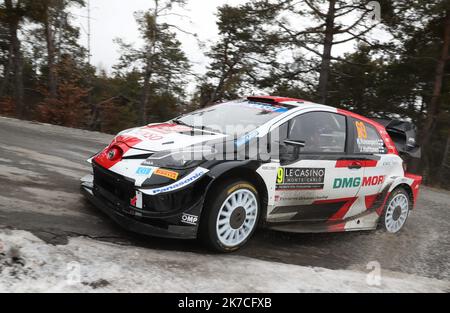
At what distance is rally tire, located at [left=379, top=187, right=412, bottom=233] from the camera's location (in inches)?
245

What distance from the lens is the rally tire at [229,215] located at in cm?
418

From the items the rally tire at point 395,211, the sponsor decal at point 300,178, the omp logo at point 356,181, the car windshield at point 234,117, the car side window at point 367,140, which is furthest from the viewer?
the rally tire at point 395,211

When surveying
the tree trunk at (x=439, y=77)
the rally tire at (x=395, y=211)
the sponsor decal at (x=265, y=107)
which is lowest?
the rally tire at (x=395, y=211)

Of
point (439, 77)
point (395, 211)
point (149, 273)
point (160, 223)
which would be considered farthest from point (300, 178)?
point (439, 77)

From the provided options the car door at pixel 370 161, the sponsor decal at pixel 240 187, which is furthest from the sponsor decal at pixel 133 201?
the car door at pixel 370 161

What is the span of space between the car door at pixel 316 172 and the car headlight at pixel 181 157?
2.97 ft

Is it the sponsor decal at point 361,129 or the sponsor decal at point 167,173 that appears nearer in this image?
the sponsor decal at point 167,173

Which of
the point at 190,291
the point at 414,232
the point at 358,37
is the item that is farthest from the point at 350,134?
the point at 358,37

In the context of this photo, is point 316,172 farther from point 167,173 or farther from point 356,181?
point 167,173

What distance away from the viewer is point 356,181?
18.3 feet

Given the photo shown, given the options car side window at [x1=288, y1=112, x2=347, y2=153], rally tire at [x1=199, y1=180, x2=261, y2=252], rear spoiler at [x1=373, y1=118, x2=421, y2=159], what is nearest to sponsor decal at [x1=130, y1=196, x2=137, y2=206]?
rally tire at [x1=199, y1=180, x2=261, y2=252]

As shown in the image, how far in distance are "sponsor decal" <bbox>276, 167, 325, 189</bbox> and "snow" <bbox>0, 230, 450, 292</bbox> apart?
933mm

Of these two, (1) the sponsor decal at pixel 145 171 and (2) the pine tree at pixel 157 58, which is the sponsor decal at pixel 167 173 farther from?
(2) the pine tree at pixel 157 58

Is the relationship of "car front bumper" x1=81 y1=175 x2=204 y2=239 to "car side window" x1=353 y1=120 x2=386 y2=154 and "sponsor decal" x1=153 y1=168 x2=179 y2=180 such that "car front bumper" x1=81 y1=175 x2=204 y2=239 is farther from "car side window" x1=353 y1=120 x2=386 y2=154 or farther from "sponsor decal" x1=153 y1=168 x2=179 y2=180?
"car side window" x1=353 y1=120 x2=386 y2=154
